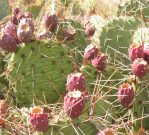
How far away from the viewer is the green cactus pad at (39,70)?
259 cm

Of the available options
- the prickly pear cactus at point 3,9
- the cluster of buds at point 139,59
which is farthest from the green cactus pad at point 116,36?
the prickly pear cactus at point 3,9

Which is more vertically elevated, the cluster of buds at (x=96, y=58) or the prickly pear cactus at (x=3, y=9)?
the cluster of buds at (x=96, y=58)

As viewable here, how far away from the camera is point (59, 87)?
265 cm

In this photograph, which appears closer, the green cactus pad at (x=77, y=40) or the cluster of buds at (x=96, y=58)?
the cluster of buds at (x=96, y=58)

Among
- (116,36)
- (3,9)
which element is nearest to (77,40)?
(116,36)

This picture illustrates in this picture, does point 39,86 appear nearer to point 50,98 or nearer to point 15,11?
point 50,98

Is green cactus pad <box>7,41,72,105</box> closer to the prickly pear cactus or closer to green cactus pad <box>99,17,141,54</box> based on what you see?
green cactus pad <box>99,17,141,54</box>

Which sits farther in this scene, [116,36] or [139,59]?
[116,36]

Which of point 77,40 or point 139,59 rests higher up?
point 139,59

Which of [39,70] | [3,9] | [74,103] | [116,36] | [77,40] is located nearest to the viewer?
[74,103]

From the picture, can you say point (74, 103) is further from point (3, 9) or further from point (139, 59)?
point (3, 9)

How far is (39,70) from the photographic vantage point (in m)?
2.62

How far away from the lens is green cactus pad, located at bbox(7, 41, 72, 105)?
259cm

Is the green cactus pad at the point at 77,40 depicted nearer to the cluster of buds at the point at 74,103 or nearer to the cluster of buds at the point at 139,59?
the cluster of buds at the point at 139,59
